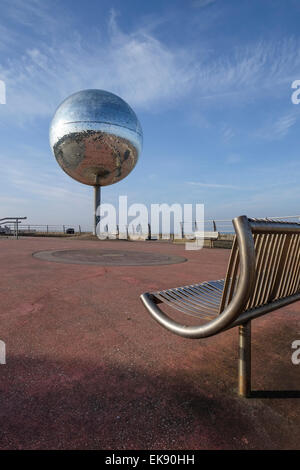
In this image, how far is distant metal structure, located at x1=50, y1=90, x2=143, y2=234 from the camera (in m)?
16.4

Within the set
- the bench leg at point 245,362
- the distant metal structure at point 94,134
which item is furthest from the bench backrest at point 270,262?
the distant metal structure at point 94,134

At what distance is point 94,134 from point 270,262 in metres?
17.1

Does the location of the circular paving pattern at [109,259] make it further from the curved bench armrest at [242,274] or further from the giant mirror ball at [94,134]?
the giant mirror ball at [94,134]

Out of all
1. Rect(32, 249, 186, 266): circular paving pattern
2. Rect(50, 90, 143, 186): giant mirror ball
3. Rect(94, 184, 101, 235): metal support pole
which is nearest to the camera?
Rect(32, 249, 186, 266): circular paving pattern

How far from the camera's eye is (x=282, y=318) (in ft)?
9.04

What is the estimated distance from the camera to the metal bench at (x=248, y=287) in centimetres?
107

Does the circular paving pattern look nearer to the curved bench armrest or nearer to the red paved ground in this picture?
the red paved ground

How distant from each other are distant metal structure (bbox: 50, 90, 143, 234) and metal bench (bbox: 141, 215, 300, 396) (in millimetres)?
16785

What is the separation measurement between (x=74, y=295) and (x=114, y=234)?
1606 centimetres

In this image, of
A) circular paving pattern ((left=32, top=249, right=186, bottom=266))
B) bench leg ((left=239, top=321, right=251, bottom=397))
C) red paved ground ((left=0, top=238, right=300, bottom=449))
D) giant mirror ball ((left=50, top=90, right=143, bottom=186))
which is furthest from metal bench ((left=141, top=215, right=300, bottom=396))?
giant mirror ball ((left=50, top=90, right=143, bottom=186))

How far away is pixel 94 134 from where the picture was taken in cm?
1634

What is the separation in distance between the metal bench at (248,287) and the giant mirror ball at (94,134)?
16774mm

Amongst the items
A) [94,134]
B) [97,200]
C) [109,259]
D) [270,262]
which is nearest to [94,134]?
[94,134]

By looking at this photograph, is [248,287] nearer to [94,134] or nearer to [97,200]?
[94,134]
